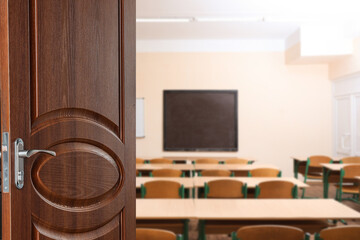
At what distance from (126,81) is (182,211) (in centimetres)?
133

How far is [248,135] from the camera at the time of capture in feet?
28.0

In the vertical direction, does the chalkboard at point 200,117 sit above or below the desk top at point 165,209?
above

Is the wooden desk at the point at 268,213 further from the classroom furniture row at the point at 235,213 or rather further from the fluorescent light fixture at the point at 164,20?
the fluorescent light fixture at the point at 164,20

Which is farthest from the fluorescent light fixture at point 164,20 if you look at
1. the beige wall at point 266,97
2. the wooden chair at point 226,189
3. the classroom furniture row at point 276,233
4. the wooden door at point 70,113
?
the classroom furniture row at point 276,233

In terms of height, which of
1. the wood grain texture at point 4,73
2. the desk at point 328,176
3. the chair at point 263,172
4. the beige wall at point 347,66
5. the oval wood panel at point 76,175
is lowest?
the desk at point 328,176

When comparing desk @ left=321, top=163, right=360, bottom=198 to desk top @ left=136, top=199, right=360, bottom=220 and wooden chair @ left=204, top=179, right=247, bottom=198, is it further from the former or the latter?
desk top @ left=136, top=199, right=360, bottom=220

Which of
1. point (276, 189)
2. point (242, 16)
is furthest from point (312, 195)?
point (242, 16)

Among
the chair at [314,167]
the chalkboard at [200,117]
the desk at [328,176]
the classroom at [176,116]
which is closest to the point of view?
the classroom at [176,116]

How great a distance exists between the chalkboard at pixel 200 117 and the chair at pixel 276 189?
189 inches

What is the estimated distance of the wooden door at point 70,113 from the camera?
5.02 feet

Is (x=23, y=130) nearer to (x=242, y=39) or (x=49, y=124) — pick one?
(x=49, y=124)

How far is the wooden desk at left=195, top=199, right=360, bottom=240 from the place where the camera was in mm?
2592

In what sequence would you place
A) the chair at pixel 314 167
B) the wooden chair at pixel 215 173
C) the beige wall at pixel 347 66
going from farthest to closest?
the beige wall at pixel 347 66 → the chair at pixel 314 167 → the wooden chair at pixel 215 173

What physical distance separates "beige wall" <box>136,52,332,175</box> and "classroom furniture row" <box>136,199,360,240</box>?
17.9 ft
